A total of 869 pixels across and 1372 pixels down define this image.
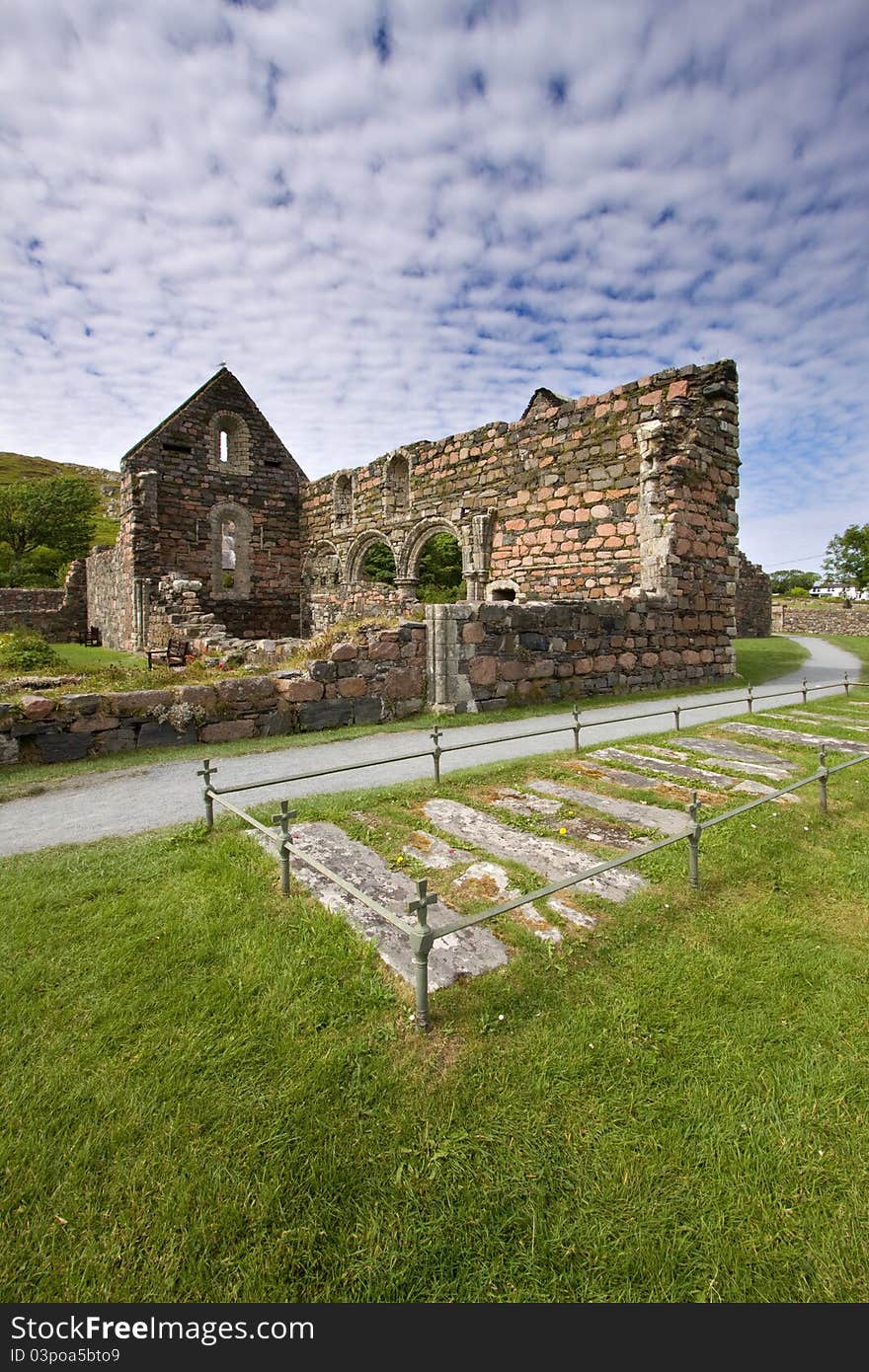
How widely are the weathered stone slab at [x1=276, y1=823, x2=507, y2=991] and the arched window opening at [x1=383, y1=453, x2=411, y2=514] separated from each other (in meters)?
16.0

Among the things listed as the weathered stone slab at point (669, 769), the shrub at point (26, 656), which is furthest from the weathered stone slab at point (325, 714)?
the shrub at point (26, 656)

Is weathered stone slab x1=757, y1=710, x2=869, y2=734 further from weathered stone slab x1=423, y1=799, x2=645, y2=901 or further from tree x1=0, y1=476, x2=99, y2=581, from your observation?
tree x1=0, y1=476, x2=99, y2=581

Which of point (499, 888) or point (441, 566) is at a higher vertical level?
point (441, 566)

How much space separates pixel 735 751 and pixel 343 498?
58.8 feet

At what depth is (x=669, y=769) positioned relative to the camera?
6.10m

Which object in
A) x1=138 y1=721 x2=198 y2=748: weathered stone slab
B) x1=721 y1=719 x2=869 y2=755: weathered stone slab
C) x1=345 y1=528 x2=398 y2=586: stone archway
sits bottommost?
x1=721 y1=719 x2=869 y2=755: weathered stone slab

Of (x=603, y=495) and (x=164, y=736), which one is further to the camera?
(x=603, y=495)

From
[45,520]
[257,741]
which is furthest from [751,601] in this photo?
[45,520]

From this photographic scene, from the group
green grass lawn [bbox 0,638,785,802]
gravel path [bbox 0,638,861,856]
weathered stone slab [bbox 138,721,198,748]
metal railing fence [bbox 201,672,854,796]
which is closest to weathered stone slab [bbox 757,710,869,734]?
metal railing fence [bbox 201,672,854,796]

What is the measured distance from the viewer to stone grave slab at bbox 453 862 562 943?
3.21 metres

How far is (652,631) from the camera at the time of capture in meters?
11.9

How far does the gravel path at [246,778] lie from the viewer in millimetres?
4723

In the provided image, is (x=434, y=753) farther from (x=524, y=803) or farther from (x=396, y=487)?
(x=396, y=487)
